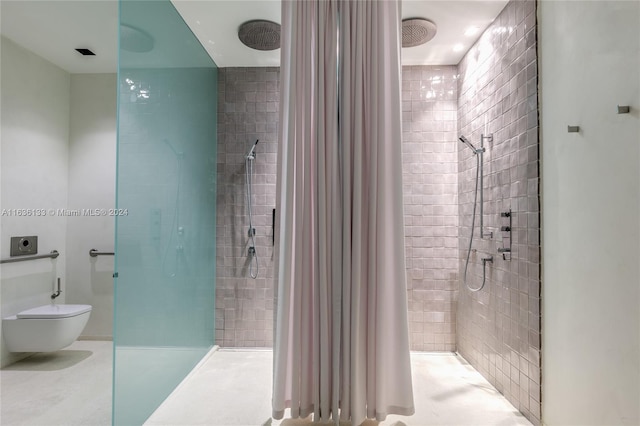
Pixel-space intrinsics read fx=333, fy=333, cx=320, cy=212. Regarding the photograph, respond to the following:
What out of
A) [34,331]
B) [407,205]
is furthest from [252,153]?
[34,331]

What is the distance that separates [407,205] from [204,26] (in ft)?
7.15

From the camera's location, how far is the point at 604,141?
1.45 m

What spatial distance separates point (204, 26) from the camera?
246cm

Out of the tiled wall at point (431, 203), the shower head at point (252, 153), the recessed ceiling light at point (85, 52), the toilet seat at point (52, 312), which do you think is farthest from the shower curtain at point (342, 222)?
the recessed ceiling light at point (85, 52)

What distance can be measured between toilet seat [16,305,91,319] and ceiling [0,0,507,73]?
226 cm

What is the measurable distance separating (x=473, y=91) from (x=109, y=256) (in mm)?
3717

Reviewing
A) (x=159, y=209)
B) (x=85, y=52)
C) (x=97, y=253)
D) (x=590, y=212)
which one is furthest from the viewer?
(x=97, y=253)

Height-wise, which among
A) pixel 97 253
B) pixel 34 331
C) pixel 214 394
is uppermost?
pixel 97 253

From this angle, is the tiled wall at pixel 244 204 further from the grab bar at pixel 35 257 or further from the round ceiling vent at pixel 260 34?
the grab bar at pixel 35 257

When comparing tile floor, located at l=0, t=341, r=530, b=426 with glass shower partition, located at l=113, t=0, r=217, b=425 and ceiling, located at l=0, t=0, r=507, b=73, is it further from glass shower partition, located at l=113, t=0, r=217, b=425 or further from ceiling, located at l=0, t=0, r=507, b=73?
ceiling, located at l=0, t=0, r=507, b=73

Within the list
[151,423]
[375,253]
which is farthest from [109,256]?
[375,253]

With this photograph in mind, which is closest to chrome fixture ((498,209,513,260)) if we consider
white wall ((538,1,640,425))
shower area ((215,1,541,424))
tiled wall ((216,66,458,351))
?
white wall ((538,1,640,425))

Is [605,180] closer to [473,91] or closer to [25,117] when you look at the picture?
[473,91]

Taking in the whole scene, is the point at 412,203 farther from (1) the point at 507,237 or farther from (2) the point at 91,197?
(2) the point at 91,197
